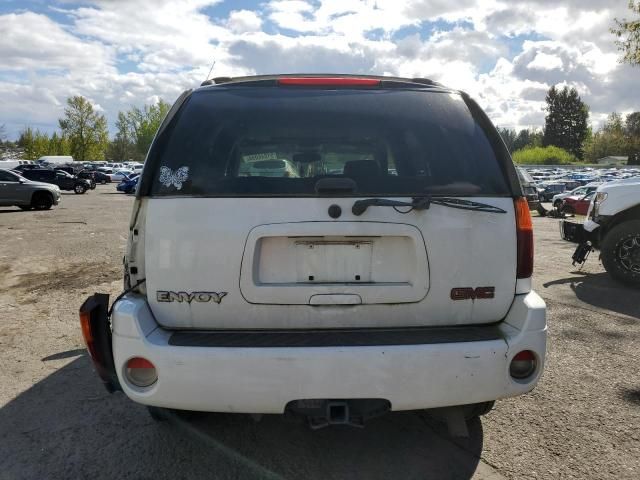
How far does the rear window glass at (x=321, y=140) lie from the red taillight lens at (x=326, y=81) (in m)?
0.05

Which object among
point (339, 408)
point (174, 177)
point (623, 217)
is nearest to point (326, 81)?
point (174, 177)

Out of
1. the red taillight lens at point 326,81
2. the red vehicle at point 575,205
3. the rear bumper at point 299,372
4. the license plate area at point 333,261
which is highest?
the red taillight lens at point 326,81

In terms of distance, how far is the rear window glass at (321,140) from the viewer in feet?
8.29

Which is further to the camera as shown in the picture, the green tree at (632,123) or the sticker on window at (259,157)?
the green tree at (632,123)

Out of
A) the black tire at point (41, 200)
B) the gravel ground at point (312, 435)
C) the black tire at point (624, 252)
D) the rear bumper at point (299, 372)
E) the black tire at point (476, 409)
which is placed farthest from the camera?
the black tire at point (41, 200)

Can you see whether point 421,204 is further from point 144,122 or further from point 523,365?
point 144,122

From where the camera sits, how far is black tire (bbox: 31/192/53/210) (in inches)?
797

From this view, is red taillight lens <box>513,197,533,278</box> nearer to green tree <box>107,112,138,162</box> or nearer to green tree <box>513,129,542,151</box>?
green tree <box>107,112,138,162</box>

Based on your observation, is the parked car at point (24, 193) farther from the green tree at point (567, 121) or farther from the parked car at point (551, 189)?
the green tree at point (567, 121)

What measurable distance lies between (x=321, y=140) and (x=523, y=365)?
1.49 meters

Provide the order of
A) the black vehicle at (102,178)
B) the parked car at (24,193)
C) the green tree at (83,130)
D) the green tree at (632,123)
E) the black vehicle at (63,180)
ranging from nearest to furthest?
the parked car at (24,193), the black vehicle at (63,180), the black vehicle at (102,178), the green tree at (83,130), the green tree at (632,123)

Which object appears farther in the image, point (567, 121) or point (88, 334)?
point (567, 121)

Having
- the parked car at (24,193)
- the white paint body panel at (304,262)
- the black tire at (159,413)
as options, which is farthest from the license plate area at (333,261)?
the parked car at (24,193)

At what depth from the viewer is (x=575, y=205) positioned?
24.2 meters
